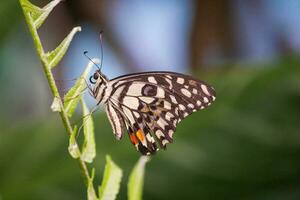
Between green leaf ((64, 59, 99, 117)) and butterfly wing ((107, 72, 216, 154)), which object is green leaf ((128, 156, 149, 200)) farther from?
butterfly wing ((107, 72, 216, 154))

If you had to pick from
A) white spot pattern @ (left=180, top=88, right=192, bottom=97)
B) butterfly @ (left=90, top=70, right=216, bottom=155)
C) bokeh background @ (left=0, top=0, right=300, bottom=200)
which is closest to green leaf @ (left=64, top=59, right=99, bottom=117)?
butterfly @ (left=90, top=70, right=216, bottom=155)

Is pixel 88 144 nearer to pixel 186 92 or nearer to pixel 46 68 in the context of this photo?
pixel 46 68

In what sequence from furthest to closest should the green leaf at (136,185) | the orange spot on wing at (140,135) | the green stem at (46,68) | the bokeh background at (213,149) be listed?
the bokeh background at (213,149) < the orange spot on wing at (140,135) < the green leaf at (136,185) < the green stem at (46,68)

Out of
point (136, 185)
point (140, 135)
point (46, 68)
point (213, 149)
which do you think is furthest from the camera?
point (213, 149)

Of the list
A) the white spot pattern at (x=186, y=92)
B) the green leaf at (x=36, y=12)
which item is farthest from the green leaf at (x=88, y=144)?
the white spot pattern at (x=186, y=92)

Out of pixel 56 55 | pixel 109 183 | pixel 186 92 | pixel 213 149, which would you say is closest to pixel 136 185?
pixel 109 183

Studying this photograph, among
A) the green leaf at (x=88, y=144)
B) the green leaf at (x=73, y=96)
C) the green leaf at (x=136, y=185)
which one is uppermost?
the green leaf at (x=73, y=96)

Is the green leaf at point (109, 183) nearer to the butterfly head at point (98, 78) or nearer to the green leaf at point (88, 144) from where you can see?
the green leaf at point (88, 144)

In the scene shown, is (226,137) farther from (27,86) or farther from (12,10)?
(27,86)
